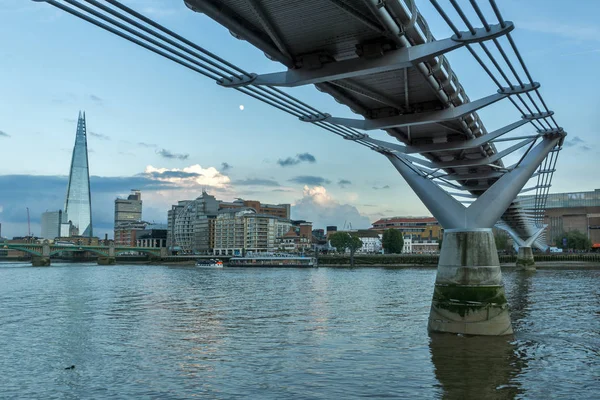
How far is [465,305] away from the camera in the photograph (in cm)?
1898

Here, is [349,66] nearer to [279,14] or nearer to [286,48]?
[286,48]

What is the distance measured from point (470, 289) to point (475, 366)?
4069 millimetres

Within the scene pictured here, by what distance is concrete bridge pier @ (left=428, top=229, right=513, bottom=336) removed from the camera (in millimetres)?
18766

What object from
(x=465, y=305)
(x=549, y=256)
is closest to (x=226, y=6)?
(x=465, y=305)

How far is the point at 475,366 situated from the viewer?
15.2 m

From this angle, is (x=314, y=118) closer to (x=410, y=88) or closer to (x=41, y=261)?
(x=410, y=88)

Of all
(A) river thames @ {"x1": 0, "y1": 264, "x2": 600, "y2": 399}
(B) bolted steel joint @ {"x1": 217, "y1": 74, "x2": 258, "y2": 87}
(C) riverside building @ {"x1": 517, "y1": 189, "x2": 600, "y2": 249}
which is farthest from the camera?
(C) riverside building @ {"x1": 517, "y1": 189, "x2": 600, "y2": 249}

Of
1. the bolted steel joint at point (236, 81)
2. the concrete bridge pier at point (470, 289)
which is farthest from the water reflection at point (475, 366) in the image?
the bolted steel joint at point (236, 81)

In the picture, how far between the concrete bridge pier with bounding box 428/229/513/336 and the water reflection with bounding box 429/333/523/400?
42 centimetres

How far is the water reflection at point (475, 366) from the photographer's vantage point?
12.9 m

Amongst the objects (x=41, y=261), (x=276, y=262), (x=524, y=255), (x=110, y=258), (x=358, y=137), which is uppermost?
(x=358, y=137)

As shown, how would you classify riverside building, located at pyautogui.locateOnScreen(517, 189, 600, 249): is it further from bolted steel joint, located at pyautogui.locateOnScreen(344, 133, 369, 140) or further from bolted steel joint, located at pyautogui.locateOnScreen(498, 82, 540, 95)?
bolted steel joint, located at pyautogui.locateOnScreen(498, 82, 540, 95)

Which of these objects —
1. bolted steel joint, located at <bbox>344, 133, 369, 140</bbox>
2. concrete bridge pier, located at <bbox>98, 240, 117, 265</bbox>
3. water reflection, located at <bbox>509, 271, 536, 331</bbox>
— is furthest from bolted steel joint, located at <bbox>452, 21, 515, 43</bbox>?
concrete bridge pier, located at <bbox>98, 240, 117, 265</bbox>

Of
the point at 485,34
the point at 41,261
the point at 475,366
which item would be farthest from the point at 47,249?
the point at 485,34
